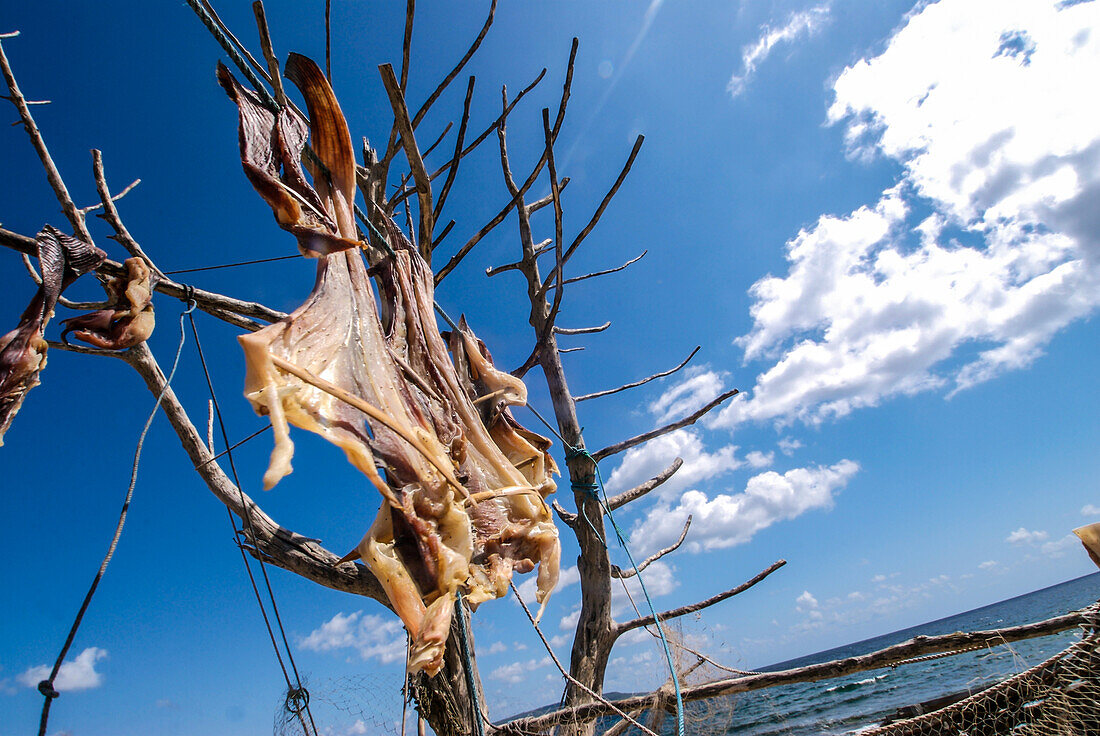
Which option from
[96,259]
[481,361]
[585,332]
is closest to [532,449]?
[481,361]

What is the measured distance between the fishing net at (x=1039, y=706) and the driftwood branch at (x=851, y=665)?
105 millimetres

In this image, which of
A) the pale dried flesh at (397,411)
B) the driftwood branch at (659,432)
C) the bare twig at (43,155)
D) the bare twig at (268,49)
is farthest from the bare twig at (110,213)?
the driftwood branch at (659,432)

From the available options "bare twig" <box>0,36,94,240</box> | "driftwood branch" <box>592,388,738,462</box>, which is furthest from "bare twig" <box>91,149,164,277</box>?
"driftwood branch" <box>592,388,738,462</box>

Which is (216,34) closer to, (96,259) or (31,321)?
(96,259)

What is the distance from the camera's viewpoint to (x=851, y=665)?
2389 mm

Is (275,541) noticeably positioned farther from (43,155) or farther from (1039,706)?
(1039,706)

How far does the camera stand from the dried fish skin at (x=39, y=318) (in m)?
0.97

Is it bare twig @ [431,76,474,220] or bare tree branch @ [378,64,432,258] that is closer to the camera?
bare tree branch @ [378,64,432,258]

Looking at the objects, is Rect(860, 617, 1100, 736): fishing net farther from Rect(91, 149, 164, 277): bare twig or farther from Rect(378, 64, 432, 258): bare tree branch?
Rect(91, 149, 164, 277): bare twig

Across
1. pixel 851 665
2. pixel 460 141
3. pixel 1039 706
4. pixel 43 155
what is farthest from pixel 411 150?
pixel 1039 706

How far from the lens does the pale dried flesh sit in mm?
822

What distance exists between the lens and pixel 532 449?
1.45 metres

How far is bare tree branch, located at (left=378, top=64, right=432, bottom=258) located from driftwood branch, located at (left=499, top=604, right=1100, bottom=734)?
234 centimetres

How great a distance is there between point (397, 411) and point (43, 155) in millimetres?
2505
